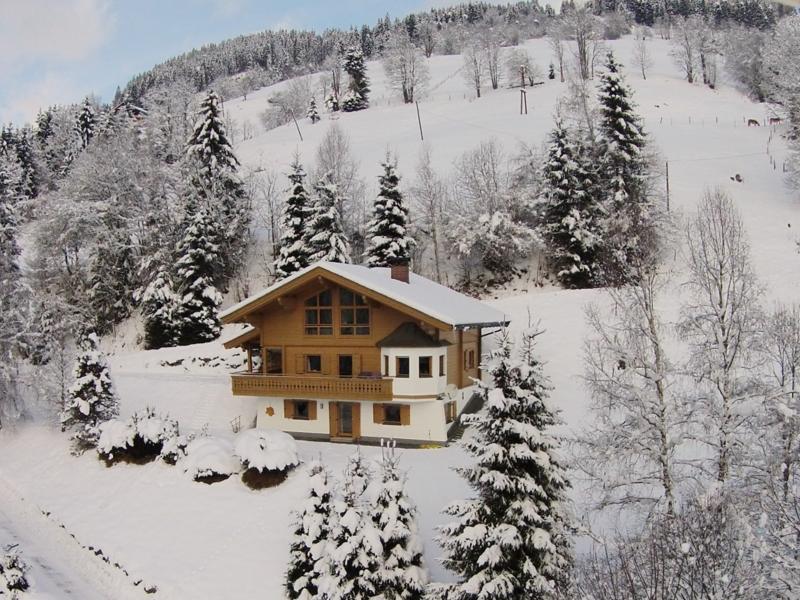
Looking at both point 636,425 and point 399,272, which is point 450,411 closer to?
point 399,272

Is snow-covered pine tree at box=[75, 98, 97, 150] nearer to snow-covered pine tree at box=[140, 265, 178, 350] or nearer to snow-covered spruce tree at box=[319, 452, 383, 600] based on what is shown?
snow-covered pine tree at box=[140, 265, 178, 350]

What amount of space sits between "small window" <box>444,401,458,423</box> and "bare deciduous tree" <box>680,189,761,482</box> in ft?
37.6

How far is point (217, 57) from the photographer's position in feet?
566

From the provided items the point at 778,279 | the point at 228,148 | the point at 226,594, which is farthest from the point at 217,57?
the point at 226,594

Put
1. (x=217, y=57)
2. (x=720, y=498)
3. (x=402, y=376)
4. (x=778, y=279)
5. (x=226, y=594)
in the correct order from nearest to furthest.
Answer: (x=720, y=498) < (x=226, y=594) < (x=402, y=376) < (x=778, y=279) < (x=217, y=57)

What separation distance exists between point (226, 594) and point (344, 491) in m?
4.60

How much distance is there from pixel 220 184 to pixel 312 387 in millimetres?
27972

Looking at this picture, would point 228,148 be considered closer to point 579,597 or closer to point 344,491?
point 344,491

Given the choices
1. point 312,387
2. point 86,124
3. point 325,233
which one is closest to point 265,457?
point 312,387

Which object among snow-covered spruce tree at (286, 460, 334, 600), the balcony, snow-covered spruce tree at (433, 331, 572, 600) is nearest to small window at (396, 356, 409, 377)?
the balcony

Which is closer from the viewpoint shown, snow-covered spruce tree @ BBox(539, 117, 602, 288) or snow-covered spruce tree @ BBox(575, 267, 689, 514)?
snow-covered spruce tree @ BBox(575, 267, 689, 514)

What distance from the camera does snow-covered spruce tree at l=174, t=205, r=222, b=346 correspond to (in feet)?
133

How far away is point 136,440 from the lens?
1006 inches

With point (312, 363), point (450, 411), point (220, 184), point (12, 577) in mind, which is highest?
point (220, 184)
